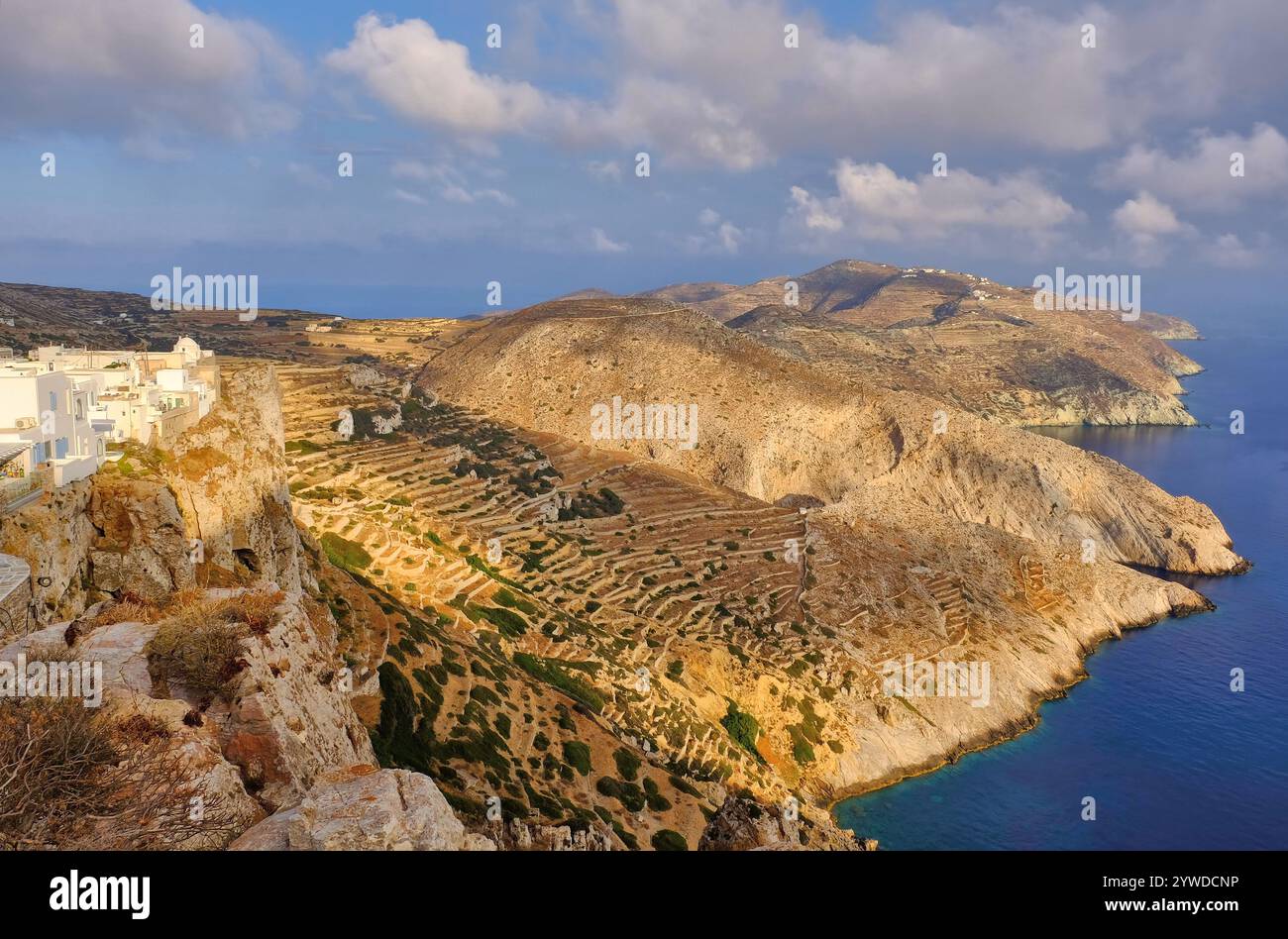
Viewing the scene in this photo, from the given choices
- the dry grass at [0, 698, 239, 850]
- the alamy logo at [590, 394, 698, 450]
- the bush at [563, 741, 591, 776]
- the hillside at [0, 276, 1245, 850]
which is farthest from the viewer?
the alamy logo at [590, 394, 698, 450]

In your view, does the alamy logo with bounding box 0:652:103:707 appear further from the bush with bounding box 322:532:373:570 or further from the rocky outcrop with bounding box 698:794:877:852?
the bush with bounding box 322:532:373:570

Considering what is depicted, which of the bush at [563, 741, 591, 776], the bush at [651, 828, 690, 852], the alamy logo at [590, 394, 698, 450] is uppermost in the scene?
the alamy logo at [590, 394, 698, 450]

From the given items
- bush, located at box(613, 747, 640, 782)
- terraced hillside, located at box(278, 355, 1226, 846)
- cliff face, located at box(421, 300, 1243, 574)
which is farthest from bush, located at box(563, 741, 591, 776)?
cliff face, located at box(421, 300, 1243, 574)

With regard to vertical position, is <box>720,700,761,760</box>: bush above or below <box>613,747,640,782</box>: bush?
below

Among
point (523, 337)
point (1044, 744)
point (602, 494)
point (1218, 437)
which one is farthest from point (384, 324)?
point (1218, 437)

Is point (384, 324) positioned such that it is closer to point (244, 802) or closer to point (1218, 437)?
point (244, 802)
